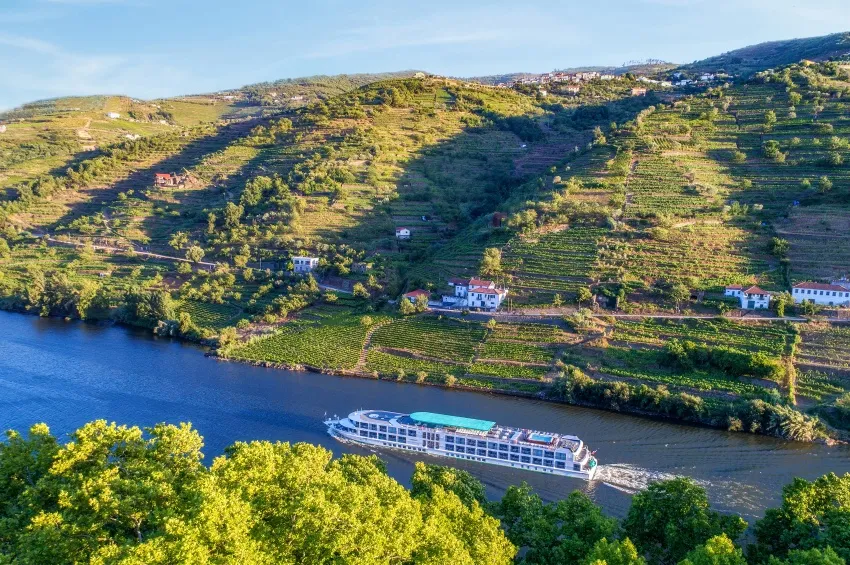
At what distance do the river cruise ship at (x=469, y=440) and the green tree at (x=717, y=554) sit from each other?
14848 millimetres

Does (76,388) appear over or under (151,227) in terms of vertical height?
under

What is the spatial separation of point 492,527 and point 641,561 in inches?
195

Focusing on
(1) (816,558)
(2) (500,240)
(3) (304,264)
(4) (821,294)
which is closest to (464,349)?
(2) (500,240)

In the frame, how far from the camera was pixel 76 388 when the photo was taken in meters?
44.7

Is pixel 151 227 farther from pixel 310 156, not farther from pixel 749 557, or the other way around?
pixel 749 557

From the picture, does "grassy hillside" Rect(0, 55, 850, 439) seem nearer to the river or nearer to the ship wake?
the river

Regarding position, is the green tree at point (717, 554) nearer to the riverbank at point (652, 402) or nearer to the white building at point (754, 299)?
the riverbank at point (652, 402)

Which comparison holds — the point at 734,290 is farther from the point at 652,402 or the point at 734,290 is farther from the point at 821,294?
the point at 652,402

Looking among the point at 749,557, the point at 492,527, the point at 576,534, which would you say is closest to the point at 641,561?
the point at 576,534

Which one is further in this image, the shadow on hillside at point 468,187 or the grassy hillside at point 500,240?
the shadow on hillside at point 468,187

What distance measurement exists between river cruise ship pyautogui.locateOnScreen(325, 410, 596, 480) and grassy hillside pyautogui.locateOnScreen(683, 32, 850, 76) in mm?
99496

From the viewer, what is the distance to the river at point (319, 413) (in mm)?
32469

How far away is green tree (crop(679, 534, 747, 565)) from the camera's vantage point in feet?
56.1

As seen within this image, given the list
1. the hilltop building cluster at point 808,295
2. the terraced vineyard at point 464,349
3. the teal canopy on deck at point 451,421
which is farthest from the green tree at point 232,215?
the hilltop building cluster at point 808,295
